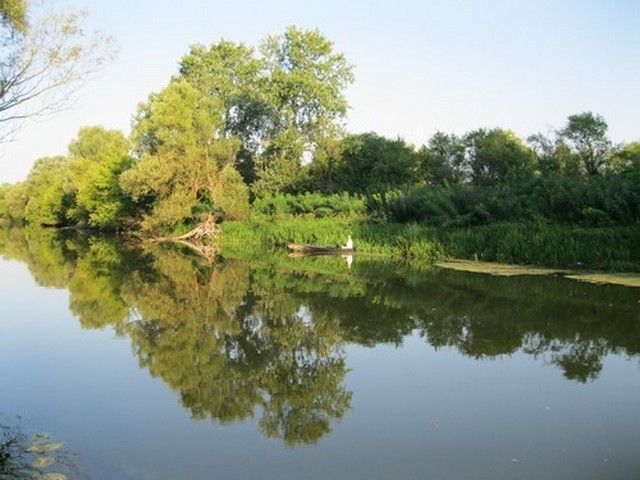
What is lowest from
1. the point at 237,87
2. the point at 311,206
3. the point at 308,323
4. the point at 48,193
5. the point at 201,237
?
the point at 308,323

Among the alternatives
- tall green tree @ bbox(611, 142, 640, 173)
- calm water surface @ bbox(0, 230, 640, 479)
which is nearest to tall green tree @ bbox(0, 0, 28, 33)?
calm water surface @ bbox(0, 230, 640, 479)

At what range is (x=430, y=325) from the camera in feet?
36.7

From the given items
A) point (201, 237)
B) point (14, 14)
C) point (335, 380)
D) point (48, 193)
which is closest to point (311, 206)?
point (201, 237)

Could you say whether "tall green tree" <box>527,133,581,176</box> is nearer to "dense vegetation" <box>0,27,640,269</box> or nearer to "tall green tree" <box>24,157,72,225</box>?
"dense vegetation" <box>0,27,640,269</box>

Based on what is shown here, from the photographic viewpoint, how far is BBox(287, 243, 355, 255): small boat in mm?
26141

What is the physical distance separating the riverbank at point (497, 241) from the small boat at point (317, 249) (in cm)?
58

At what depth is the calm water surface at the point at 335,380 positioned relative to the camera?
5.28m

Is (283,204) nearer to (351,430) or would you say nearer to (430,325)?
(430,325)

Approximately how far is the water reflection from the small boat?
600 cm

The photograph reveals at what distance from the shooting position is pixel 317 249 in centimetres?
2678

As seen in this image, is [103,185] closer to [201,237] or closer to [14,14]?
[201,237]

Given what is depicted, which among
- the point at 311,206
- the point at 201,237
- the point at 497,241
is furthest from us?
the point at 201,237

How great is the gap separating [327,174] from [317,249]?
13.7 metres

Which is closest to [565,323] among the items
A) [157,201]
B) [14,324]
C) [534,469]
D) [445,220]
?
[534,469]
